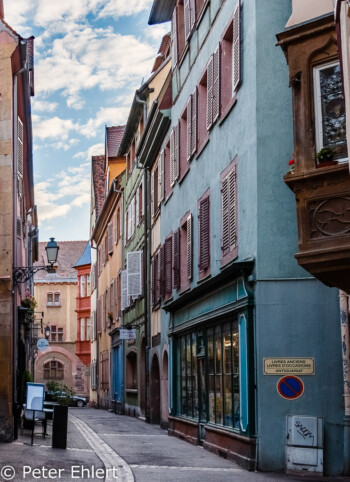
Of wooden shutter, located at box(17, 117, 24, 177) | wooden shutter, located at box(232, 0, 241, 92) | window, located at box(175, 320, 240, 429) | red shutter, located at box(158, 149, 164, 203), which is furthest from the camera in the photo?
red shutter, located at box(158, 149, 164, 203)

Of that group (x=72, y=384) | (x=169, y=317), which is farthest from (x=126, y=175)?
(x=72, y=384)

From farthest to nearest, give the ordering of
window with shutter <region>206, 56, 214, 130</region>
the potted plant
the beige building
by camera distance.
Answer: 1. the beige building
2. window with shutter <region>206, 56, 214, 130</region>
3. the potted plant

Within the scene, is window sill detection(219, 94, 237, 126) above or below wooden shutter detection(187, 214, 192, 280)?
above

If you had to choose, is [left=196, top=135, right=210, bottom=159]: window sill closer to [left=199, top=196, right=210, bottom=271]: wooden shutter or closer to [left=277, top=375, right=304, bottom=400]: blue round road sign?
[left=199, top=196, right=210, bottom=271]: wooden shutter

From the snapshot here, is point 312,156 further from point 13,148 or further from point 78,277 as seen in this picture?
point 78,277

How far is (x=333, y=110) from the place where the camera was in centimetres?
1164

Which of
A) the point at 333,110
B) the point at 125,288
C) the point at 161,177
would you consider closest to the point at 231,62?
the point at 333,110

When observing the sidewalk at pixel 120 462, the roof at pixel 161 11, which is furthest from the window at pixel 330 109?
the roof at pixel 161 11

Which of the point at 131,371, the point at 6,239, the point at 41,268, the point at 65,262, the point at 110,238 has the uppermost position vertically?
the point at 65,262

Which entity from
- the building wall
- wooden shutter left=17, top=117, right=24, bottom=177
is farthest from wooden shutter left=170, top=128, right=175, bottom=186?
the building wall

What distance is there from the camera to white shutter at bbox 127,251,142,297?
32406 millimetres

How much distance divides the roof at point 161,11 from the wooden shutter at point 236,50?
9736mm

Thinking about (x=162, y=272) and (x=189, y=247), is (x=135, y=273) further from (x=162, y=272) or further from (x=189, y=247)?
(x=189, y=247)

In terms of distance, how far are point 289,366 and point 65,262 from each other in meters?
64.5
